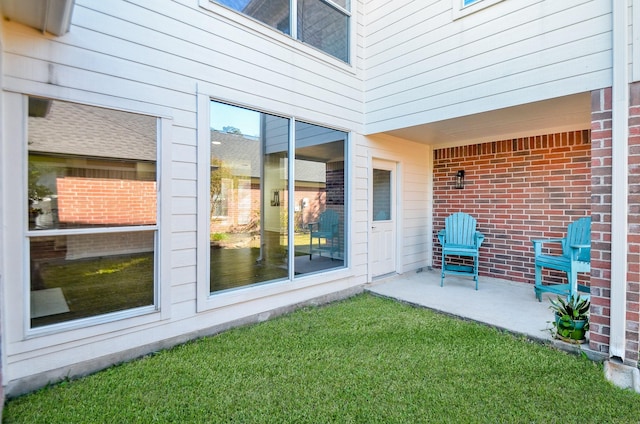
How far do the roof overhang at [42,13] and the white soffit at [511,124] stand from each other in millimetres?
3626

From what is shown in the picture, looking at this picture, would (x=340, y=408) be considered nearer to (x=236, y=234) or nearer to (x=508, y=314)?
(x=236, y=234)

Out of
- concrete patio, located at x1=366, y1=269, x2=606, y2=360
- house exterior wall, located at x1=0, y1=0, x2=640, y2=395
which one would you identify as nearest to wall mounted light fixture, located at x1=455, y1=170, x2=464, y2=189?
house exterior wall, located at x1=0, y1=0, x2=640, y2=395

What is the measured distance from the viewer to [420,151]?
5.69 meters

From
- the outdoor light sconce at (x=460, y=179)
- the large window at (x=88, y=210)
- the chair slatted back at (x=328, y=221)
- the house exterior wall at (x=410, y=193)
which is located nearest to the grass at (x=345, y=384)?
the large window at (x=88, y=210)

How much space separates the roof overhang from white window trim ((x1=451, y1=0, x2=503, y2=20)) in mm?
3667

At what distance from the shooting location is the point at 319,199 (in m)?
4.25

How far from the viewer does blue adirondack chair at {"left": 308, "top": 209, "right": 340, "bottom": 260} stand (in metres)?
4.23

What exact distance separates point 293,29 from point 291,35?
0.31 feet

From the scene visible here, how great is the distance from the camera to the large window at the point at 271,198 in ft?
10.6

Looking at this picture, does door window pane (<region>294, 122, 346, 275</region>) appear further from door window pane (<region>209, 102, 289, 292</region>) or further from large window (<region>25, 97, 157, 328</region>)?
large window (<region>25, 97, 157, 328</region>)

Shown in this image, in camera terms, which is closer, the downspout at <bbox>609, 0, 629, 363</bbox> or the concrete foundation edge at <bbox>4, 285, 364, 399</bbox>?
the concrete foundation edge at <bbox>4, 285, 364, 399</bbox>

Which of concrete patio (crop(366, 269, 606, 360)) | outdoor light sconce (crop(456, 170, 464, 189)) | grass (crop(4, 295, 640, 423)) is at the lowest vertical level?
grass (crop(4, 295, 640, 423))

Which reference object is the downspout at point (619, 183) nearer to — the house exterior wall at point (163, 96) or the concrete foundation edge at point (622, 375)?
the concrete foundation edge at point (622, 375)

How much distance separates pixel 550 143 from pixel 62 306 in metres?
5.98
